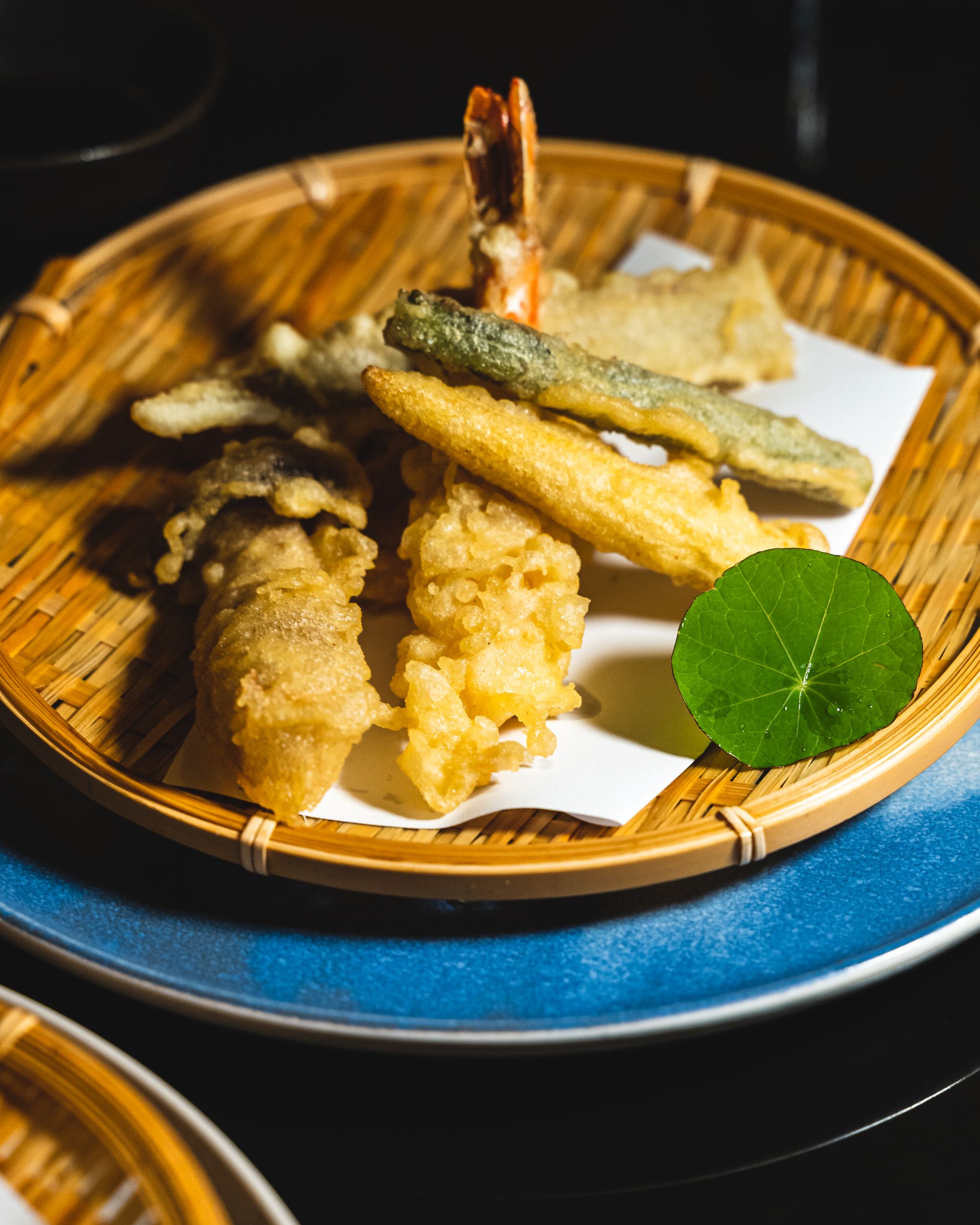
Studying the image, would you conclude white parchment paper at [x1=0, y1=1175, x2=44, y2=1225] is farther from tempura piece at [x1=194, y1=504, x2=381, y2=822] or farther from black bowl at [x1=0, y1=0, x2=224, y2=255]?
black bowl at [x1=0, y1=0, x2=224, y2=255]

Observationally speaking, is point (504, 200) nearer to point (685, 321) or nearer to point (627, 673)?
point (685, 321)

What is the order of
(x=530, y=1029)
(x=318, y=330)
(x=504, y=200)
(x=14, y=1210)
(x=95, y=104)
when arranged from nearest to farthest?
(x=14, y=1210) < (x=530, y=1029) < (x=504, y=200) < (x=318, y=330) < (x=95, y=104)

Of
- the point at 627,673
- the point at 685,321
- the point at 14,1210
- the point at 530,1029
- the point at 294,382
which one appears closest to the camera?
the point at 14,1210

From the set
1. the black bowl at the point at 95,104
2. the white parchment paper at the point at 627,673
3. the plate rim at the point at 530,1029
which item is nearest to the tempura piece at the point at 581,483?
the white parchment paper at the point at 627,673

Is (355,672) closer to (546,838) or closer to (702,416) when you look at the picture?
(546,838)

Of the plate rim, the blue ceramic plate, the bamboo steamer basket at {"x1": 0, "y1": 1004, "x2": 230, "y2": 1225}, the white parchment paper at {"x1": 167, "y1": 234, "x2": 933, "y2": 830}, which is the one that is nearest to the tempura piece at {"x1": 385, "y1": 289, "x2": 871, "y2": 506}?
the white parchment paper at {"x1": 167, "y1": 234, "x2": 933, "y2": 830}

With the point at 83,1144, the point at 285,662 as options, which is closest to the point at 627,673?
the point at 285,662
